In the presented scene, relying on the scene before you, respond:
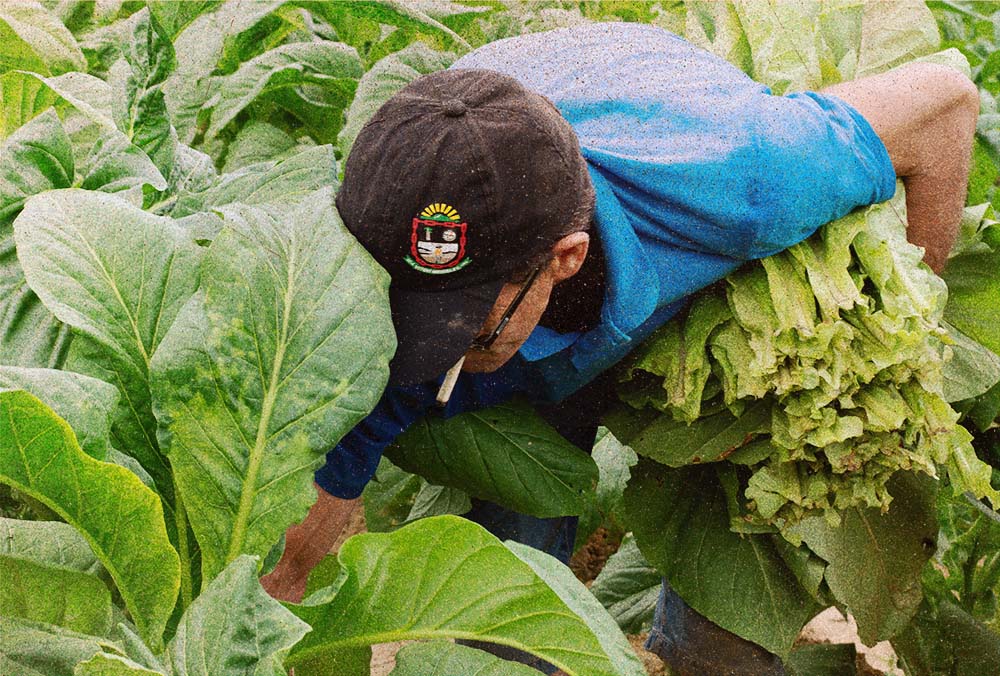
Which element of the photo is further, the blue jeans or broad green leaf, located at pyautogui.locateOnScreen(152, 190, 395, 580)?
the blue jeans

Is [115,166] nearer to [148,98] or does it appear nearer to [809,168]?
[148,98]

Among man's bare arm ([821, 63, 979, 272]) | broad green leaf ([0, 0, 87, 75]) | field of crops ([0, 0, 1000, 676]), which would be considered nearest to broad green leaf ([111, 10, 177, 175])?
field of crops ([0, 0, 1000, 676])

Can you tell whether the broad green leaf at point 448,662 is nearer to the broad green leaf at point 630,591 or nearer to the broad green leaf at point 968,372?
the broad green leaf at point 968,372

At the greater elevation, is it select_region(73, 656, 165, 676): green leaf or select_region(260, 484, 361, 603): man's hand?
select_region(73, 656, 165, 676): green leaf

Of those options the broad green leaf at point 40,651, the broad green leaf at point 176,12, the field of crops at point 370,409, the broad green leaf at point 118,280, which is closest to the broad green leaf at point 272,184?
the field of crops at point 370,409

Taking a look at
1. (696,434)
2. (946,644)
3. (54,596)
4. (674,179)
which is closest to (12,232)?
(54,596)

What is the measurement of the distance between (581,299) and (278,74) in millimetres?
907

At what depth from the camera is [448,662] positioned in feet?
3.73

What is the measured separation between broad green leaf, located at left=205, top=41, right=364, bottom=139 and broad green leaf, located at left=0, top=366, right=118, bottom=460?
1046 millimetres

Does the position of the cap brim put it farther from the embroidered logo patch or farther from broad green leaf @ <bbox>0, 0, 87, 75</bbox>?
broad green leaf @ <bbox>0, 0, 87, 75</bbox>

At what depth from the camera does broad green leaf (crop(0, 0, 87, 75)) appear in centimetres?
172

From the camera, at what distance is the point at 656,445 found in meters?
1.56

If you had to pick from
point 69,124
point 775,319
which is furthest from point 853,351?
point 69,124

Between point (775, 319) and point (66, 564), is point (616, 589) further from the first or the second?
point (66, 564)
